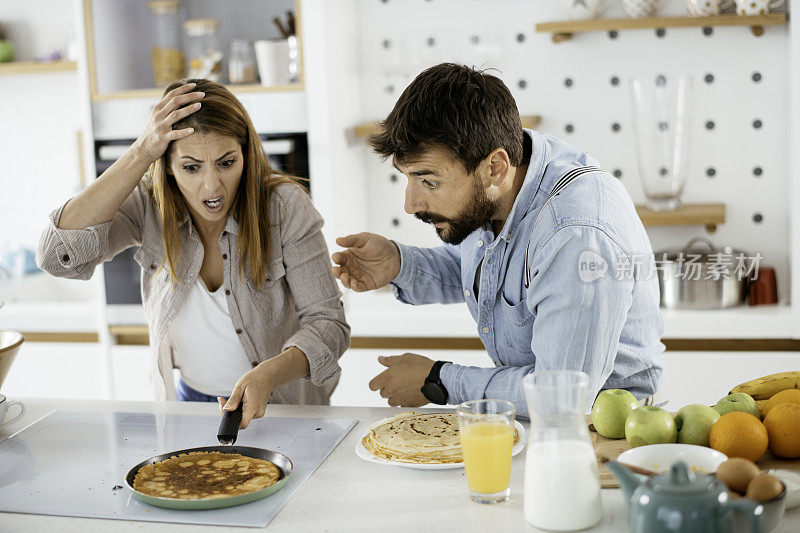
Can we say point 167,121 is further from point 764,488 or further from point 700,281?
point 700,281

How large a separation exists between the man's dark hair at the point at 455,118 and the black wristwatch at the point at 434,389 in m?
0.41

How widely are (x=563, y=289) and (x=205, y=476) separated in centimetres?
68

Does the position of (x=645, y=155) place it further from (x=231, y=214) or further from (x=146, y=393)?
(x=146, y=393)

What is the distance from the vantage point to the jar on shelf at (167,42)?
10.8 ft

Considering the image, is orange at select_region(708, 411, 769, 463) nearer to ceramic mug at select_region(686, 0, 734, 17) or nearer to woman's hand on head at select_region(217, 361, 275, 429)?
woman's hand on head at select_region(217, 361, 275, 429)

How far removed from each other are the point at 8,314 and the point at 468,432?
8.87 ft

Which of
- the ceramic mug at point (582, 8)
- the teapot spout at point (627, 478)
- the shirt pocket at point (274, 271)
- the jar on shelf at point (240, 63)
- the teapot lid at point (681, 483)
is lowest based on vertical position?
the teapot spout at point (627, 478)

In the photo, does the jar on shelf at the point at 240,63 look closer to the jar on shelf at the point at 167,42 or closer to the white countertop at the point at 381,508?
the jar on shelf at the point at 167,42

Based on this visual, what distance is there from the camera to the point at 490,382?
1.64 meters

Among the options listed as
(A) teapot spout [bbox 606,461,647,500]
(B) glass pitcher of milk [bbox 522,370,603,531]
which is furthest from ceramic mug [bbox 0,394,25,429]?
(A) teapot spout [bbox 606,461,647,500]

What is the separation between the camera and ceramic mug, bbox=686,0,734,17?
296cm

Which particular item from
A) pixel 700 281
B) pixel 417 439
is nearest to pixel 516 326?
pixel 417 439

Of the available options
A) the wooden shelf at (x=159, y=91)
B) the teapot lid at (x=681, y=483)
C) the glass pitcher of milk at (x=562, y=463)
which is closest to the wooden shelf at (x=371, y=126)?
the wooden shelf at (x=159, y=91)

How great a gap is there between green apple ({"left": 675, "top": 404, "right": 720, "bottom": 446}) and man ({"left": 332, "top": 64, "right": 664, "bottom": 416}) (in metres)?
0.20
